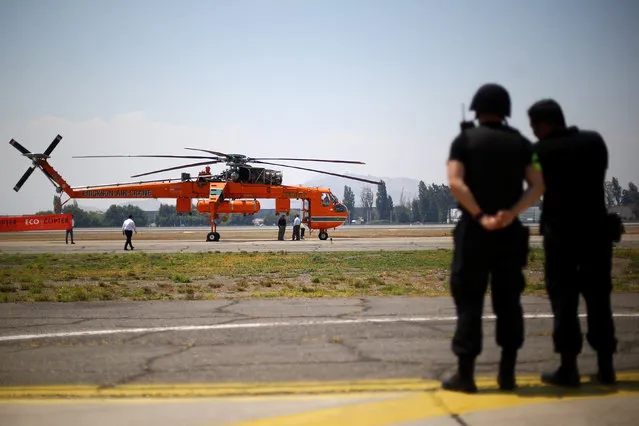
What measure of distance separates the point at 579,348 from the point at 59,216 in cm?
4182

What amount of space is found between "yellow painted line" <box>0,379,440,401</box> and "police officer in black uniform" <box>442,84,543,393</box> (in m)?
0.36

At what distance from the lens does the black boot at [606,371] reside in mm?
3826

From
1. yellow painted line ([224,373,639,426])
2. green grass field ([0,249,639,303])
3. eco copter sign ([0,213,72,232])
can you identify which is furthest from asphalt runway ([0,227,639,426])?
eco copter sign ([0,213,72,232])

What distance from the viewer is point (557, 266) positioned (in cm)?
396

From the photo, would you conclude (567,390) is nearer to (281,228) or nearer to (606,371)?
(606,371)

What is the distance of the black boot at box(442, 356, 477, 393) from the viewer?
3.67 meters

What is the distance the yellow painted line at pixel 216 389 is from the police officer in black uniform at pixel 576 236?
947 millimetres

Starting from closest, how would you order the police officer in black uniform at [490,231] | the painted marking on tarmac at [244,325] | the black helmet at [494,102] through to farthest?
the police officer in black uniform at [490,231]
the black helmet at [494,102]
the painted marking on tarmac at [244,325]

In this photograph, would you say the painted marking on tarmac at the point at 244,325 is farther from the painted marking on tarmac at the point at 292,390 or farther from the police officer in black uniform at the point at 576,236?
the police officer in black uniform at the point at 576,236

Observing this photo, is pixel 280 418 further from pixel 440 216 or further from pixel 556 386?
pixel 440 216

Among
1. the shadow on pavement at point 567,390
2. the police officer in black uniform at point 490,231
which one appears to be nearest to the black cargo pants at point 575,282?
the shadow on pavement at point 567,390

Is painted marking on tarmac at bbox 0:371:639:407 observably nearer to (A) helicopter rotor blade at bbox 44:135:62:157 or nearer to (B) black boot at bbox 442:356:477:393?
(B) black boot at bbox 442:356:477:393

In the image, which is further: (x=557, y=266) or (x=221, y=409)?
(x=557, y=266)

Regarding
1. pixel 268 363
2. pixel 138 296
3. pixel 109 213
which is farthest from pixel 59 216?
pixel 109 213
